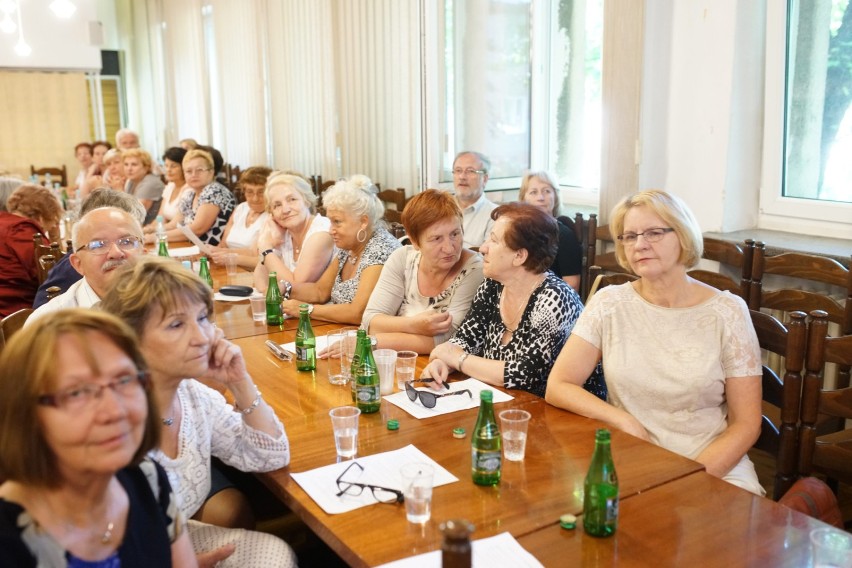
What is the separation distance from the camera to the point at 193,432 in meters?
1.87

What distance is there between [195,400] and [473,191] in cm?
325

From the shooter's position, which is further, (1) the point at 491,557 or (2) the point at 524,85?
(2) the point at 524,85

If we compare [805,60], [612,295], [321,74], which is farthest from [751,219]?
[321,74]

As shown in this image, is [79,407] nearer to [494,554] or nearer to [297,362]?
[494,554]

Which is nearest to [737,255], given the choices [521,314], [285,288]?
[521,314]

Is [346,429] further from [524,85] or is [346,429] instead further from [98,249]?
[524,85]

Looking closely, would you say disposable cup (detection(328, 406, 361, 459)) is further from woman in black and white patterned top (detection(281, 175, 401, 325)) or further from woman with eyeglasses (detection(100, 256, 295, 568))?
woman in black and white patterned top (detection(281, 175, 401, 325))

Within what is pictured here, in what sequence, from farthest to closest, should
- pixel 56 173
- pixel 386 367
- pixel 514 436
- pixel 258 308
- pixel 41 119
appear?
pixel 41 119 → pixel 56 173 → pixel 258 308 → pixel 386 367 → pixel 514 436

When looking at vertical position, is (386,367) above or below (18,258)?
below

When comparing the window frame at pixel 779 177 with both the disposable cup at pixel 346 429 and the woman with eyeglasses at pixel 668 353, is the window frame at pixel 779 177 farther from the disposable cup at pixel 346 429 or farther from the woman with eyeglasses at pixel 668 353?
the disposable cup at pixel 346 429

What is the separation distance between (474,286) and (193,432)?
1.38m

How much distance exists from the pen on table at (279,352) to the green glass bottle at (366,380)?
545mm

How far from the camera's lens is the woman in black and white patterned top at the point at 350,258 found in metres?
3.36

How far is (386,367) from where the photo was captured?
91.6 inches
